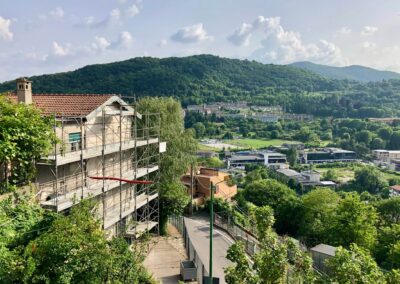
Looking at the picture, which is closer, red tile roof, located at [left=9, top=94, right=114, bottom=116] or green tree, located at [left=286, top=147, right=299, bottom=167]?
red tile roof, located at [left=9, top=94, right=114, bottom=116]

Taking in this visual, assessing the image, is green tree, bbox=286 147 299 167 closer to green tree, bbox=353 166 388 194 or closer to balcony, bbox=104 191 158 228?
green tree, bbox=353 166 388 194

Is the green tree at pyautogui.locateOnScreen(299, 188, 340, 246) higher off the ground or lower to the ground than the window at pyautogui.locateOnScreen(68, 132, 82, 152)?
lower

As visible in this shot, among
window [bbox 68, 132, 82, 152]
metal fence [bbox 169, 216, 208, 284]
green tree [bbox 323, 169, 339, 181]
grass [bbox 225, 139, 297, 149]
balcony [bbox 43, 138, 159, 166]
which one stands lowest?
green tree [bbox 323, 169, 339, 181]

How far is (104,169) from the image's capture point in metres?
19.6

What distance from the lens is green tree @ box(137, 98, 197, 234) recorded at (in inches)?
1086

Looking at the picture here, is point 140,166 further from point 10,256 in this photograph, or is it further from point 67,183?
point 10,256

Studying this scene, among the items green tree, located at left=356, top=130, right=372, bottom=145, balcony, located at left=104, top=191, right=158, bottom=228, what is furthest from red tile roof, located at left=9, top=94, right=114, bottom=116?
green tree, located at left=356, top=130, right=372, bottom=145

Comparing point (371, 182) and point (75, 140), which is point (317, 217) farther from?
point (371, 182)

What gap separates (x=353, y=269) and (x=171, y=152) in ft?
71.6

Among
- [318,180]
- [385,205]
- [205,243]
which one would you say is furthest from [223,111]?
Answer: [205,243]

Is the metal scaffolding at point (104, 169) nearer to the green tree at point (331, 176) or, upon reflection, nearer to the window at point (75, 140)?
the window at point (75, 140)

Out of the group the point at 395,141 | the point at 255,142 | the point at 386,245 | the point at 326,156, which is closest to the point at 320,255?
the point at 386,245

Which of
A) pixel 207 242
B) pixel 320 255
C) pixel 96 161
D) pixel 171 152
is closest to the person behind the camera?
pixel 96 161

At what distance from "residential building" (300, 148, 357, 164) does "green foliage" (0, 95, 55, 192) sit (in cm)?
12092
